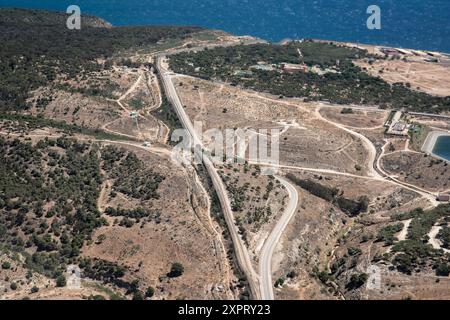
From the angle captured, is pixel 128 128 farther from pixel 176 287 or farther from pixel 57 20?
pixel 57 20

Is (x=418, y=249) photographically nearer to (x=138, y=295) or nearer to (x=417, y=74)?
(x=138, y=295)

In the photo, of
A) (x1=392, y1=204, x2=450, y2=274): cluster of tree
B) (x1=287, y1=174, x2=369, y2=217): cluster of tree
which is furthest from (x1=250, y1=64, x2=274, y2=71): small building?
(x1=392, y1=204, x2=450, y2=274): cluster of tree

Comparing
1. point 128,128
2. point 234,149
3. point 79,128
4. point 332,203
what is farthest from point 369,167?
point 79,128

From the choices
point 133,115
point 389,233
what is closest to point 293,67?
point 133,115

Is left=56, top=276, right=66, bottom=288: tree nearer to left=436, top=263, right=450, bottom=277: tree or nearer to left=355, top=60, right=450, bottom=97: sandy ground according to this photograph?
left=436, top=263, right=450, bottom=277: tree

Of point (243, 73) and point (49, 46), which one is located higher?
point (49, 46)

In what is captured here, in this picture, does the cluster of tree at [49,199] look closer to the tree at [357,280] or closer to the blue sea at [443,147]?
the tree at [357,280]

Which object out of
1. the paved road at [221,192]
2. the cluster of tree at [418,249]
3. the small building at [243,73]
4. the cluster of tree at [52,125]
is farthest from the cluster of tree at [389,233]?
the small building at [243,73]
